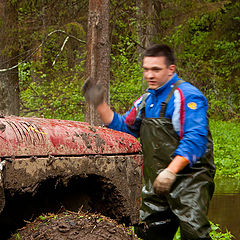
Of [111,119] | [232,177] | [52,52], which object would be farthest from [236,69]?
[111,119]

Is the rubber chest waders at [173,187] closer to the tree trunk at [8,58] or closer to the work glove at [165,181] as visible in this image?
the work glove at [165,181]

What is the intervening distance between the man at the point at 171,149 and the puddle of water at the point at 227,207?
2.01 m

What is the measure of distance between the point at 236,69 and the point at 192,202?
19758mm

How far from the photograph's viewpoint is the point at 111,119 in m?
3.16

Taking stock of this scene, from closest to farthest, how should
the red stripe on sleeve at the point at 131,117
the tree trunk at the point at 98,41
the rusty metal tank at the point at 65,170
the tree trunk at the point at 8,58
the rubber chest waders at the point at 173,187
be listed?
the rusty metal tank at the point at 65,170, the rubber chest waders at the point at 173,187, the red stripe on sleeve at the point at 131,117, the tree trunk at the point at 98,41, the tree trunk at the point at 8,58

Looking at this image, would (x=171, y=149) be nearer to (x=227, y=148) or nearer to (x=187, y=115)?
(x=187, y=115)

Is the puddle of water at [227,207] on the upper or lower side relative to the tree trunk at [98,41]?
lower

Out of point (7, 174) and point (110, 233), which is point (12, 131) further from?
point (110, 233)

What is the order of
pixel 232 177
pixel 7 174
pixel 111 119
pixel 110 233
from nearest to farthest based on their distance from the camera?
pixel 7 174, pixel 110 233, pixel 111 119, pixel 232 177

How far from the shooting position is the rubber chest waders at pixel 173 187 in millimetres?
2783

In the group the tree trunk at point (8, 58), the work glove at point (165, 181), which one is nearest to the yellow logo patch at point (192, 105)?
the work glove at point (165, 181)

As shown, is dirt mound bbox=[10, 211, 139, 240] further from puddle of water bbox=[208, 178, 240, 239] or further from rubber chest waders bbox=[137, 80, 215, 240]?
puddle of water bbox=[208, 178, 240, 239]

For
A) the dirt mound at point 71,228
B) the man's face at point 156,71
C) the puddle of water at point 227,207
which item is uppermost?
the man's face at point 156,71

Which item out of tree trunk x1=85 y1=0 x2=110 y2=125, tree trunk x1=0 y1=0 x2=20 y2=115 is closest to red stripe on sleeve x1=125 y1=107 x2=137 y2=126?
tree trunk x1=85 y1=0 x2=110 y2=125
